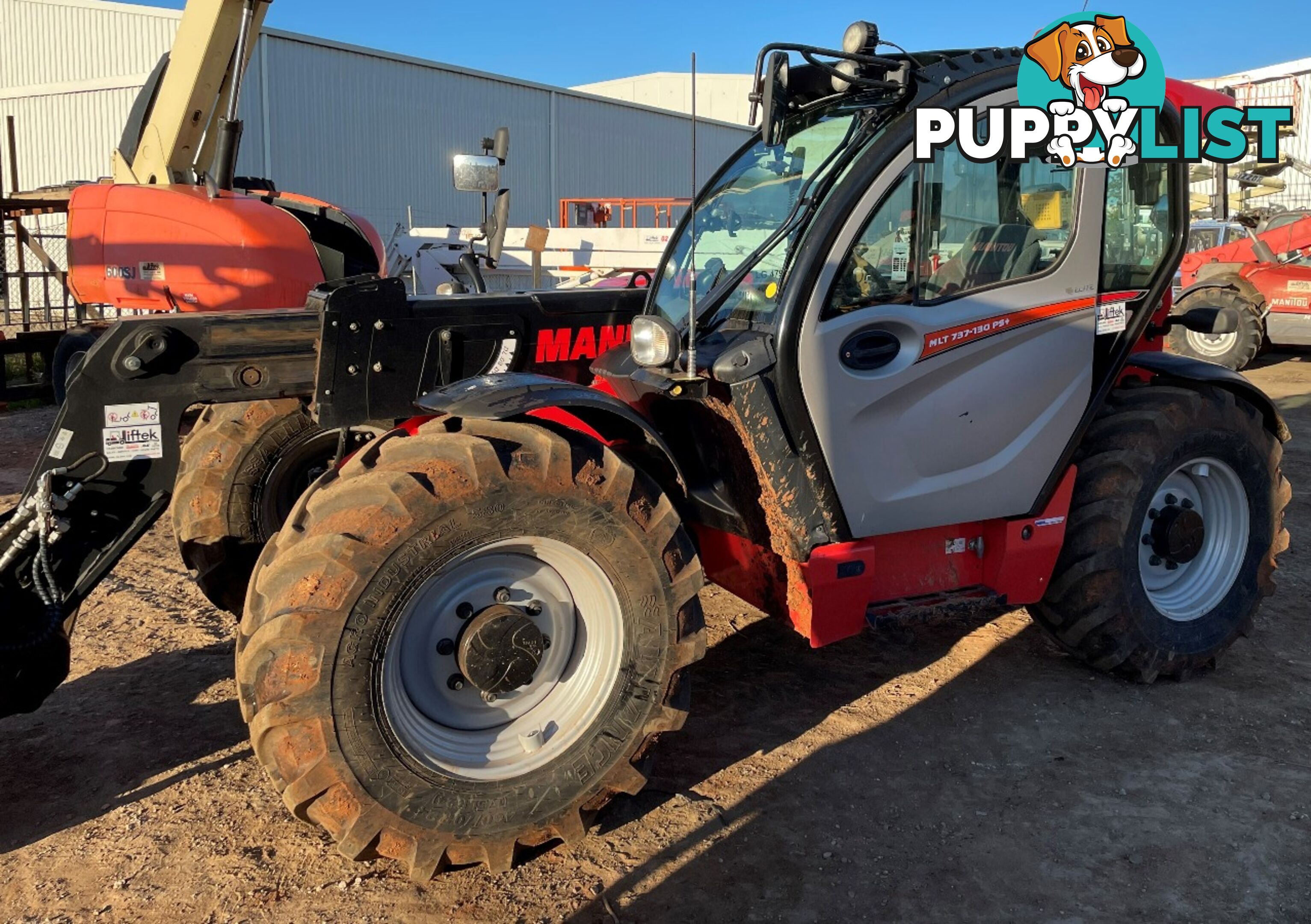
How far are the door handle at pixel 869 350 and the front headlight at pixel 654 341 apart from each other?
591 millimetres

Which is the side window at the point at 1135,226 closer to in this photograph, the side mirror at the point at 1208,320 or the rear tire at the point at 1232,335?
the side mirror at the point at 1208,320

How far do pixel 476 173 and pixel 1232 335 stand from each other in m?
12.1

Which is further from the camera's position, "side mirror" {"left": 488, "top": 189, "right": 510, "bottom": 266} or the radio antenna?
"side mirror" {"left": 488, "top": 189, "right": 510, "bottom": 266}

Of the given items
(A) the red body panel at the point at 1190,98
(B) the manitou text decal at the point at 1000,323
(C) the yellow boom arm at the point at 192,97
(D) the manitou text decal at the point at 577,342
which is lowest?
(D) the manitou text decal at the point at 577,342

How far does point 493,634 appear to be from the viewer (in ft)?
10.4

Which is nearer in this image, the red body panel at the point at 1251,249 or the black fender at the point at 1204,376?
the black fender at the point at 1204,376

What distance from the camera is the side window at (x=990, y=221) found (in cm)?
379

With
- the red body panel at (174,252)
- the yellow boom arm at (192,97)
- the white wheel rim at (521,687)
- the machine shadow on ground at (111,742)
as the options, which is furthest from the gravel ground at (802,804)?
the yellow boom arm at (192,97)

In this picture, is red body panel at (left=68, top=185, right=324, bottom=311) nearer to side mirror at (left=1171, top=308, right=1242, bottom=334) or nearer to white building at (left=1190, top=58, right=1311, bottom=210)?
side mirror at (left=1171, top=308, right=1242, bottom=334)

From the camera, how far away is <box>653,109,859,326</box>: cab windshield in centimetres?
381

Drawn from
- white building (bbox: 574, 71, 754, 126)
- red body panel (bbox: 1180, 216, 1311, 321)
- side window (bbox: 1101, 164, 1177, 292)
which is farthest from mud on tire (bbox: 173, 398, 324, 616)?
white building (bbox: 574, 71, 754, 126)

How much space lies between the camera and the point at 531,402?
3.19 meters

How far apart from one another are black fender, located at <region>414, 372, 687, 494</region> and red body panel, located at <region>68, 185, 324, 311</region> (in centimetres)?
520

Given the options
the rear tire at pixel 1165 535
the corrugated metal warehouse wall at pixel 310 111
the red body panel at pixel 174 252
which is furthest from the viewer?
the corrugated metal warehouse wall at pixel 310 111
